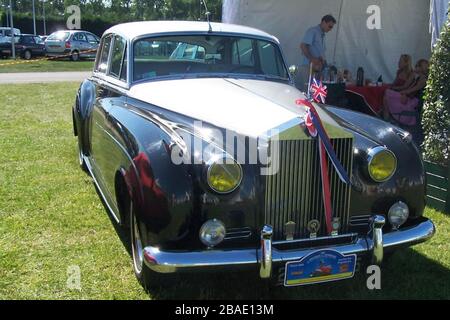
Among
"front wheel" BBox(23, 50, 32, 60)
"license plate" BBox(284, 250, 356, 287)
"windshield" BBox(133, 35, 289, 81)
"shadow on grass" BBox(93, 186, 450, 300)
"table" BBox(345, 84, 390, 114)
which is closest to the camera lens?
"license plate" BBox(284, 250, 356, 287)

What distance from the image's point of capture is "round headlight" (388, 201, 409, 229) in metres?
3.17

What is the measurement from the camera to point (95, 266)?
11.8 ft

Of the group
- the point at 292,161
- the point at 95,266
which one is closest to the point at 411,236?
the point at 292,161

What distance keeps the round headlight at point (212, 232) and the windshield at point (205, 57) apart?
1793 mm

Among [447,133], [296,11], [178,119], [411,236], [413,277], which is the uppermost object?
[296,11]

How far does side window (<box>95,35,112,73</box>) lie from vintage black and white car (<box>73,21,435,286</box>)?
1.43 meters

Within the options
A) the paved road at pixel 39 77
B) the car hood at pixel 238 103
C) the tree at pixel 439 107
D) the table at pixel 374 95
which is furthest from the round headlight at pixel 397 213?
the paved road at pixel 39 77

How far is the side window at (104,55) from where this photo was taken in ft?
16.6

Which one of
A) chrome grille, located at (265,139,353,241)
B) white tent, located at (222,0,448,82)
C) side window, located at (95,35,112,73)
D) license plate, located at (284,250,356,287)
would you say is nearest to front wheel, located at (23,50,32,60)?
white tent, located at (222,0,448,82)

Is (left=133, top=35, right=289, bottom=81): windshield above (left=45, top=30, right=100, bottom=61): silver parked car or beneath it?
beneath

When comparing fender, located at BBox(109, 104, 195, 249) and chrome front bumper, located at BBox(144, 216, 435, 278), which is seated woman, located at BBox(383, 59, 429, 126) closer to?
chrome front bumper, located at BBox(144, 216, 435, 278)

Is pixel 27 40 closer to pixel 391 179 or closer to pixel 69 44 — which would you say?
pixel 69 44

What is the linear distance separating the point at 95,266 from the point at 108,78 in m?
1.90

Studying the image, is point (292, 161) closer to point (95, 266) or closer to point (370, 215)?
point (370, 215)
